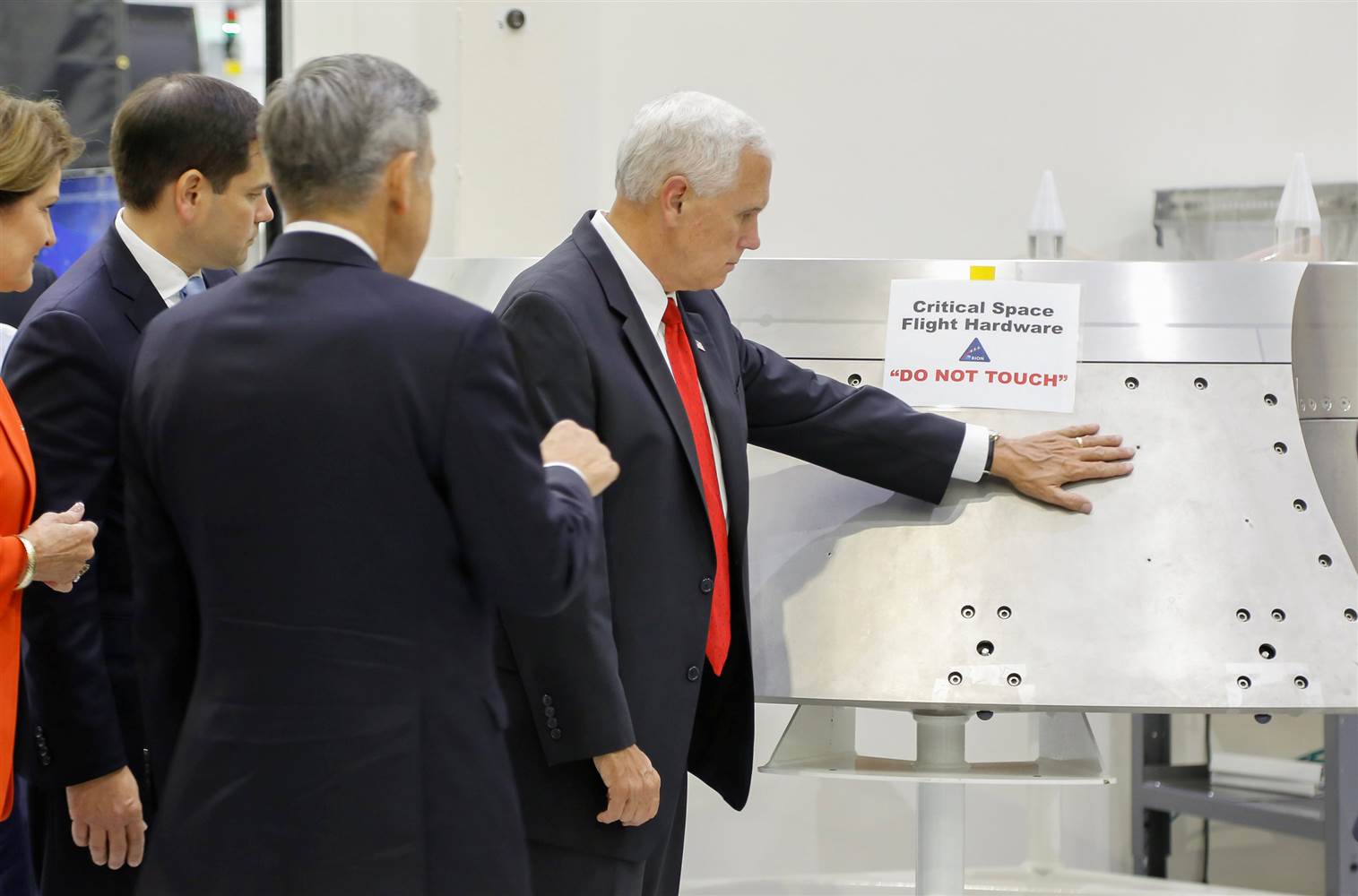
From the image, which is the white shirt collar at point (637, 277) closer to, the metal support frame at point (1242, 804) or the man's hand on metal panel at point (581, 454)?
the man's hand on metal panel at point (581, 454)

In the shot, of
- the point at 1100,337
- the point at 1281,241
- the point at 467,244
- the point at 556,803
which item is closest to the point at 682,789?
the point at 556,803

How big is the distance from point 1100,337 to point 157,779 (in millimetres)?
1405

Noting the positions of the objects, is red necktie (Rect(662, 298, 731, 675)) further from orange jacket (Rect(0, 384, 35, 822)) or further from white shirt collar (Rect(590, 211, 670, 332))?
orange jacket (Rect(0, 384, 35, 822))

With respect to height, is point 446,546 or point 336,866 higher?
point 446,546

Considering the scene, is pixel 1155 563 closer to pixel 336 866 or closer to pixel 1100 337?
pixel 1100 337

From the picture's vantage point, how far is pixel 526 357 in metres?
1.60

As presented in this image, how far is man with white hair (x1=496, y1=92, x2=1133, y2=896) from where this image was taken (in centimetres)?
154

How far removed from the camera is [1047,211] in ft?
8.34

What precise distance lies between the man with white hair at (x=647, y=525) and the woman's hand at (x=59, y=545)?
416 mm

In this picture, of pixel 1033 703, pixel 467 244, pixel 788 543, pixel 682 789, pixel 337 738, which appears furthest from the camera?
pixel 467 244

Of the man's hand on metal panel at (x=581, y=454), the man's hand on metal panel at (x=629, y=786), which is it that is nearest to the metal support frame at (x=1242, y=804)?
the man's hand on metal panel at (x=629, y=786)

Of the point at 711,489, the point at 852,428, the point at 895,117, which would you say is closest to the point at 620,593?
the point at 711,489

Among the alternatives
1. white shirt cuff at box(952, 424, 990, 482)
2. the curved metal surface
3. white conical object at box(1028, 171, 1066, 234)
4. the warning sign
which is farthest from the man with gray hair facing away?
white conical object at box(1028, 171, 1066, 234)

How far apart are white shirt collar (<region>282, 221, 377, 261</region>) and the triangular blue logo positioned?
1.14m
